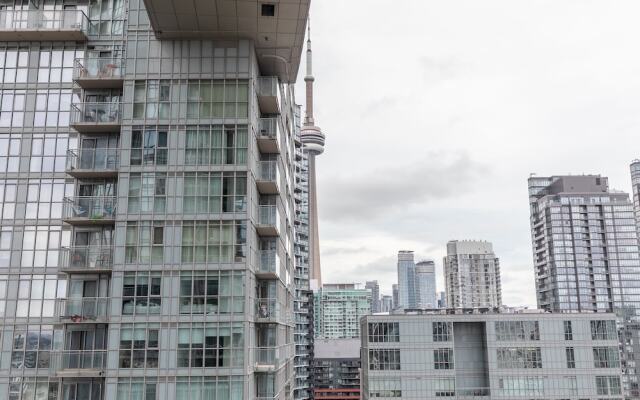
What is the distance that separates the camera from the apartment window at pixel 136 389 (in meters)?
26.1

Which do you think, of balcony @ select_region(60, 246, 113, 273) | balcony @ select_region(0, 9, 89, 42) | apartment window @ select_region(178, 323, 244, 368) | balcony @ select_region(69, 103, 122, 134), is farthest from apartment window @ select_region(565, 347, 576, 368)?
balcony @ select_region(0, 9, 89, 42)

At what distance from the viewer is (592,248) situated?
14762 cm

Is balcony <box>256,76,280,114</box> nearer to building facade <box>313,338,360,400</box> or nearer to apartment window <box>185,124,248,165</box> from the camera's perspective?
apartment window <box>185,124,248,165</box>

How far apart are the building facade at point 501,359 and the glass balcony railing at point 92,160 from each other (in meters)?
57.0

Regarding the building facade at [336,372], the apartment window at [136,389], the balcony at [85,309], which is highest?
the balcony at [85,309]

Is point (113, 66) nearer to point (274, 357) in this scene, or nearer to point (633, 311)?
point (274, 357)

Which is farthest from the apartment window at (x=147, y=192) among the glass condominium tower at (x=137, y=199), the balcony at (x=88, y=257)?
the balcony at (x=88, y=257)

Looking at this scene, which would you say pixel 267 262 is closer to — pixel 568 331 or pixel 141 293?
pixel 141 293

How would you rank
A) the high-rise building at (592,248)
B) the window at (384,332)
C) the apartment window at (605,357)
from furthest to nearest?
1. the high-rise building at (592,248)
2. the window at (384,332)
3. the apartment window at (605,357)

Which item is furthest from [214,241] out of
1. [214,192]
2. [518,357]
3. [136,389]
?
[518,357]

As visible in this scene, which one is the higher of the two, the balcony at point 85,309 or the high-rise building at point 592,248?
the high-rise building at point 592,248

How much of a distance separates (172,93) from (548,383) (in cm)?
6858

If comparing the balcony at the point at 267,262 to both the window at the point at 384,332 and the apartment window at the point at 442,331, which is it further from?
the apartment window at the point at 442,331

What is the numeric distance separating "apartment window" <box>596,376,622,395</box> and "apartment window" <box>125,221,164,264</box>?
70.1 meters
